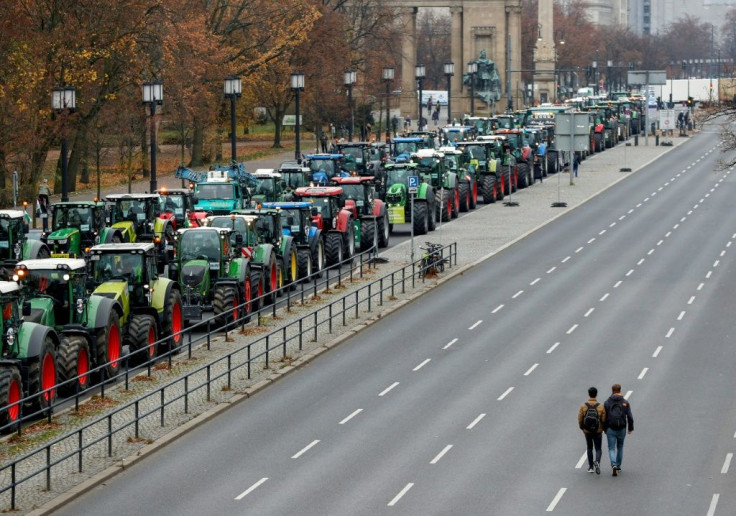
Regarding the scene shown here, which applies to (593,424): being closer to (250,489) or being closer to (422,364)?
(250,489)

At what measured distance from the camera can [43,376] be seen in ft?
100

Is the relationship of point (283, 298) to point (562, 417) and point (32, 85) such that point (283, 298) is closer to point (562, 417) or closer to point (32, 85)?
point (562, 417)

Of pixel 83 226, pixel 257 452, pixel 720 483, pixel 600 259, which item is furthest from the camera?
pixel 600 259

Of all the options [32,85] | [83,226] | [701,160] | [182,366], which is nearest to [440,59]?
[701,160]

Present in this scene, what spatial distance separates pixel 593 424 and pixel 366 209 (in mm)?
30225

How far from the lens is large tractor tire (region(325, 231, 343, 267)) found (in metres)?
51.3

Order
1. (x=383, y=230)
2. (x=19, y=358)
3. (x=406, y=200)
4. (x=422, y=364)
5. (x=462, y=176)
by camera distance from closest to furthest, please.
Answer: (x=19, y=358), (x=422, y=364), (x=383, y=230), (x=406, y=200), (x=462, y=176)

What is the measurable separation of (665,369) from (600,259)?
18906 mm

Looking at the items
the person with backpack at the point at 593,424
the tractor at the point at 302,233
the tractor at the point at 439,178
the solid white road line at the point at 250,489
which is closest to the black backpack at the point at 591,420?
the person with backpack at the point at 593,424

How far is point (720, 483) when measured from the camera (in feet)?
88.0

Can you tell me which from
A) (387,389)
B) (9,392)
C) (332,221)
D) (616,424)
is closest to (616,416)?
(616,424)

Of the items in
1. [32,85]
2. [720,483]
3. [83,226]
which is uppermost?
[32,85]

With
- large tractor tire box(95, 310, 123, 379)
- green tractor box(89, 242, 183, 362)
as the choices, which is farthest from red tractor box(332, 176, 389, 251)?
large tractor tire box(95, 310, 123, 379)

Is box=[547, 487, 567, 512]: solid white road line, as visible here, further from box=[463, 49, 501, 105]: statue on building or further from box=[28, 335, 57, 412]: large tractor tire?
box=[463, 49, 501, 105]: statue on building
